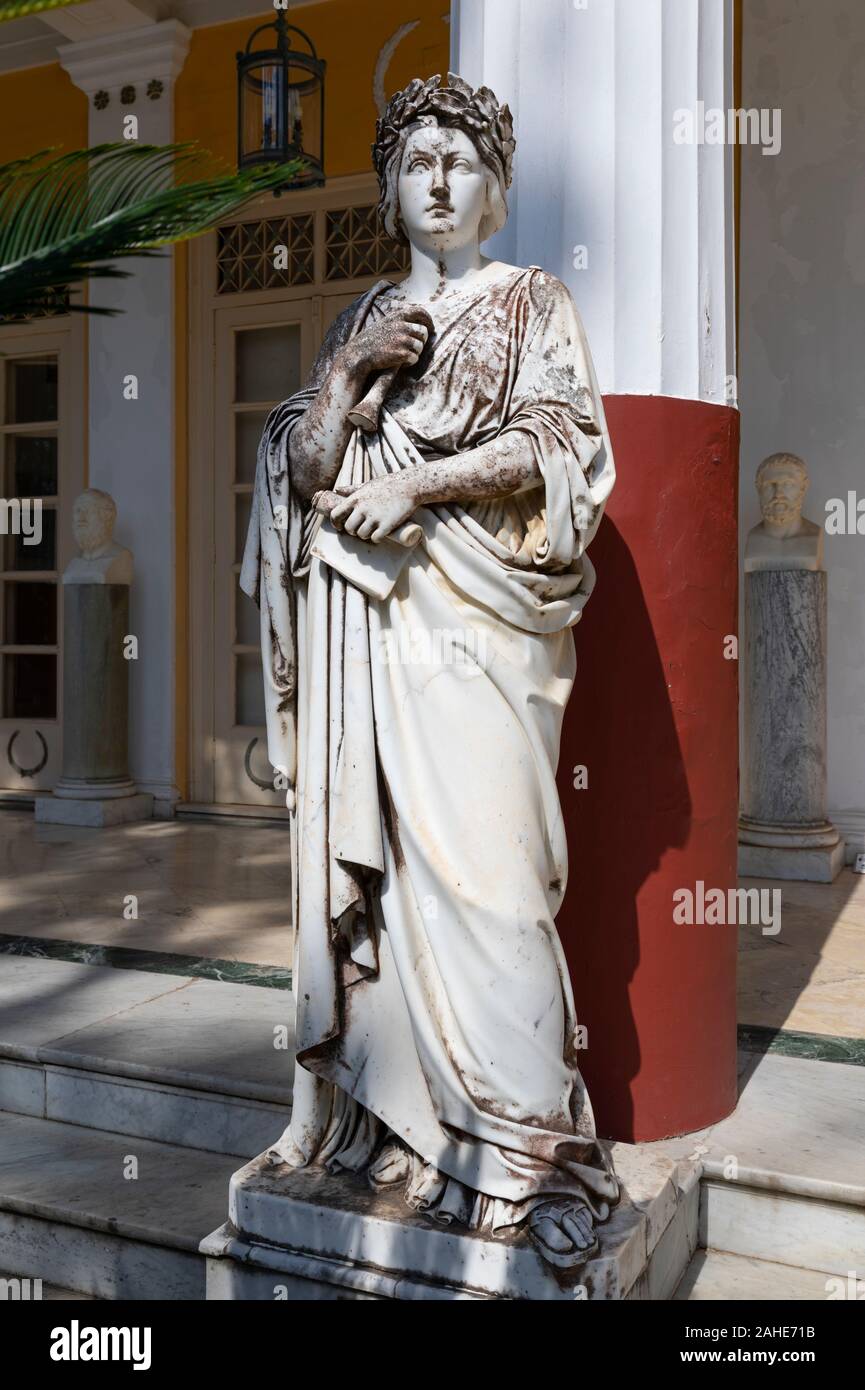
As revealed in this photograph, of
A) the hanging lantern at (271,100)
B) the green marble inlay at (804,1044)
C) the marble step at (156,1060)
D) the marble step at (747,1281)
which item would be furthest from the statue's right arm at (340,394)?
the hanging lantern at (271,100)

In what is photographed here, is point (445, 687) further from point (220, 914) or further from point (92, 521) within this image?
point (92, 521)

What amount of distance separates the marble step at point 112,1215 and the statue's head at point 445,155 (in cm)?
195

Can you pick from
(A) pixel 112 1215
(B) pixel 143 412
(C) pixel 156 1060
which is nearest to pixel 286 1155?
(A) pixel 112 1215

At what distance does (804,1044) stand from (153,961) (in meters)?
1.95

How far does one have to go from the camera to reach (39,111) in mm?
Result: 7840

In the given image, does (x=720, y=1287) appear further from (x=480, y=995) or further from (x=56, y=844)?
(x=56, y=844)

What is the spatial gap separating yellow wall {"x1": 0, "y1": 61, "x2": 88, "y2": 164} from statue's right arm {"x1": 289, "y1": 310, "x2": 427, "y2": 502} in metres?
6.25

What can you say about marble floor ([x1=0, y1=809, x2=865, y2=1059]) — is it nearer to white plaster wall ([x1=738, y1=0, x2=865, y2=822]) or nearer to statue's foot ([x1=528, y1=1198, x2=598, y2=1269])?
white plaster wall ([x1=738, y1=0, x2=865, y2=822])

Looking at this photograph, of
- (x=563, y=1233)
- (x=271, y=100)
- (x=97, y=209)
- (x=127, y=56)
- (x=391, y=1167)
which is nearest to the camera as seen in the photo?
(x=97, y=209)
